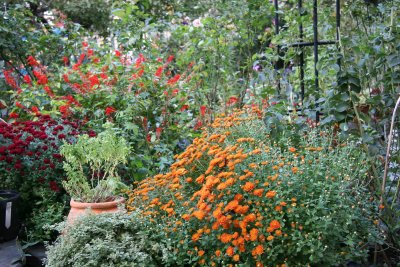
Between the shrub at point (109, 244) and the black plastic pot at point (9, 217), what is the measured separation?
796 mm

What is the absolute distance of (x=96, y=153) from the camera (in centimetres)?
325

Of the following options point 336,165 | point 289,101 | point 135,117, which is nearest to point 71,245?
point 336,165

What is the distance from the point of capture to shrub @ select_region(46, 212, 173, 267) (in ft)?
8.32

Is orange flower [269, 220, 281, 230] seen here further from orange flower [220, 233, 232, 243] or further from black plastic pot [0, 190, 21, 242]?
black plastic pot [0, 190, 21, 242]

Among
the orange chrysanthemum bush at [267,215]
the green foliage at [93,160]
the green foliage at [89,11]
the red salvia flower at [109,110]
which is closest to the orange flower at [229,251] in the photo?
the orange chrysanthemum bush at [267,215]

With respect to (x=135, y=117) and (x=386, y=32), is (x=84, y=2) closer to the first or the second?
(x=135, y=117)

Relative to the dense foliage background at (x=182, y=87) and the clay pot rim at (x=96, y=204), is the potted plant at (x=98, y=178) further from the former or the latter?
the dense foliage background at (x=182, y=87)

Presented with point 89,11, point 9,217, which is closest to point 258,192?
point 9,217

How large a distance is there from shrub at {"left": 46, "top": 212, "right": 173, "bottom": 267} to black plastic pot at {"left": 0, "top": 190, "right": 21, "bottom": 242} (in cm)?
80

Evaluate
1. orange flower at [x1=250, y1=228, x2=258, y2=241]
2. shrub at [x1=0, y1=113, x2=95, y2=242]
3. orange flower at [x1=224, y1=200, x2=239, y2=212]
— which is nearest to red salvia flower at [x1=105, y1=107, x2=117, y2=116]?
shrub at [x1=0, y1=113, x2=95, y2=242]

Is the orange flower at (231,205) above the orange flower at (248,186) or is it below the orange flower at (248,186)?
below

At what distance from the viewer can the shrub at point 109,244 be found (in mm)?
2535

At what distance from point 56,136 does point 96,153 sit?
607 millimetres

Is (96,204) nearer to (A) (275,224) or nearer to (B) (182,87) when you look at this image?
(A) (275,224)
